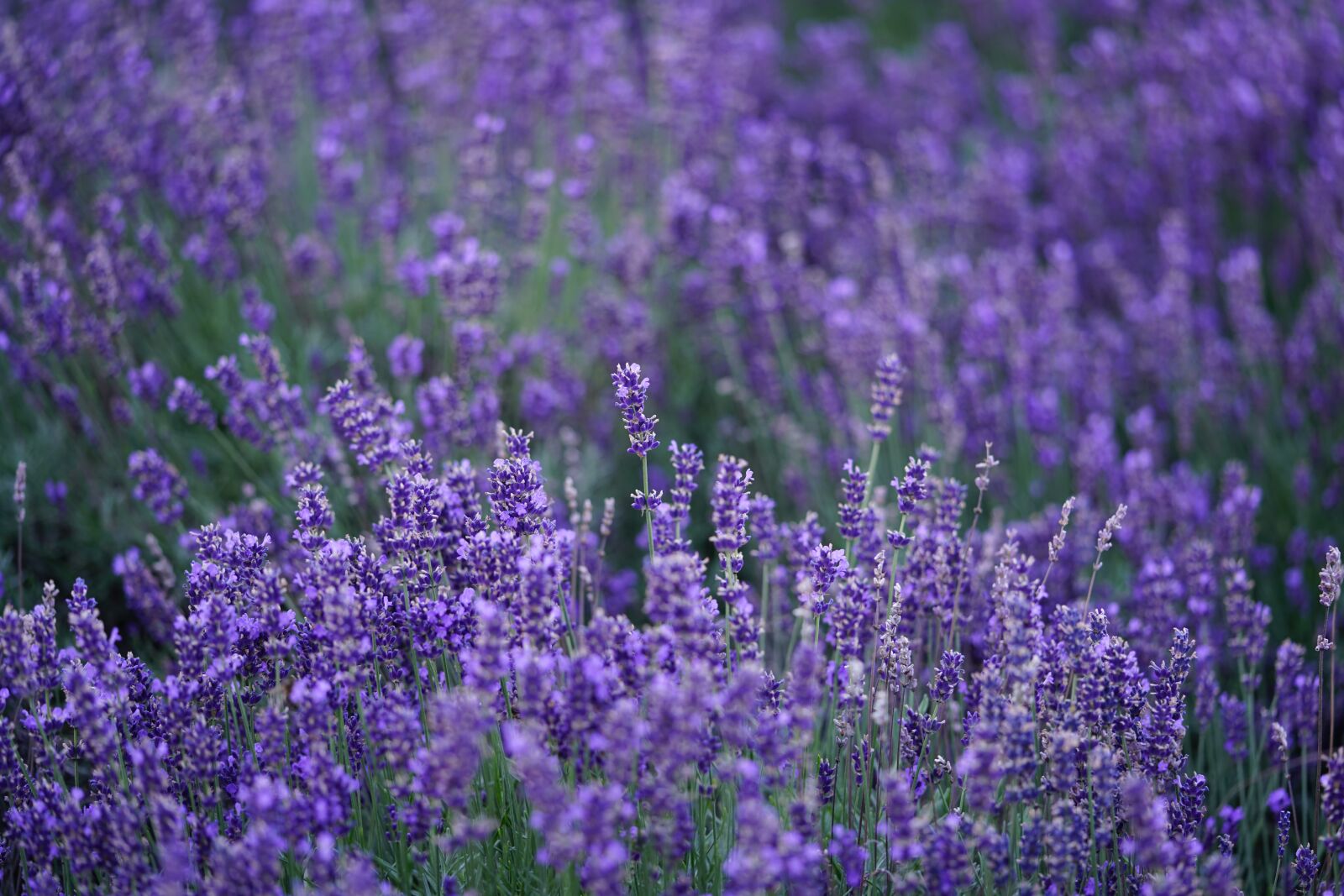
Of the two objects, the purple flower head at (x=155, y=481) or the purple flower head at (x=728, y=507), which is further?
the purple flower head at (x=155, y=481)

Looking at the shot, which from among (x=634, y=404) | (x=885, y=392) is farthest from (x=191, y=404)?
(x=885, y=392)

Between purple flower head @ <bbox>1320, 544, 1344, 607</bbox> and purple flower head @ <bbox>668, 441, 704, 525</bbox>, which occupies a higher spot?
purple flower head @ <bbox>668, 441, 704, 525</bbox>

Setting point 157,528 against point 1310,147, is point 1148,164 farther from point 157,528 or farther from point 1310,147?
point 157,528

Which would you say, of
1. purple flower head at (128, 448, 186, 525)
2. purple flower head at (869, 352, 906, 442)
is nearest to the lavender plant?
purple flower head at (869, 352, 906, 442)

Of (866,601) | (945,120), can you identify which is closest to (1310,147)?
(945,120)

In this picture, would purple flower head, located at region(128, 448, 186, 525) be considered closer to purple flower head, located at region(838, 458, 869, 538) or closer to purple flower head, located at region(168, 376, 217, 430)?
purple flower head, located at region(168, 376, 217, 430)

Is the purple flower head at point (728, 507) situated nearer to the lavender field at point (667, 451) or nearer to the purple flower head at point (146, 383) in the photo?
the lavender field at point (667, 451)

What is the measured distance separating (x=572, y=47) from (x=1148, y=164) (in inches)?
98.8

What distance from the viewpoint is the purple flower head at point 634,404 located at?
6.94 ft

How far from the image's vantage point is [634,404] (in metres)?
2.14

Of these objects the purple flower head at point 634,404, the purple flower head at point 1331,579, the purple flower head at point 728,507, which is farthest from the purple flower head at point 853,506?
the purple flower head at point 1331,579

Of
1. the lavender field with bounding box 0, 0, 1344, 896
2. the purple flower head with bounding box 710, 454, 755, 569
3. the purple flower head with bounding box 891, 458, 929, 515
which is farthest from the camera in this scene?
the purple flower head with bounding box 891, 458, 929, 515

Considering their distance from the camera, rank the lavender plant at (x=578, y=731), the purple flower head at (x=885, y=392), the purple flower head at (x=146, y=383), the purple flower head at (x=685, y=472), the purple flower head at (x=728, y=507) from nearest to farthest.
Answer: the lavender plant at (x=578, y=731)
the purple flower head at (x=728, y=507)
the purple flower head at (x=685, y=472)
the purple flower head at (x=885, y=392)
the purple flower head at (x=146, y=383)

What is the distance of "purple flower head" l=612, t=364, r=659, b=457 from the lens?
2115mm
